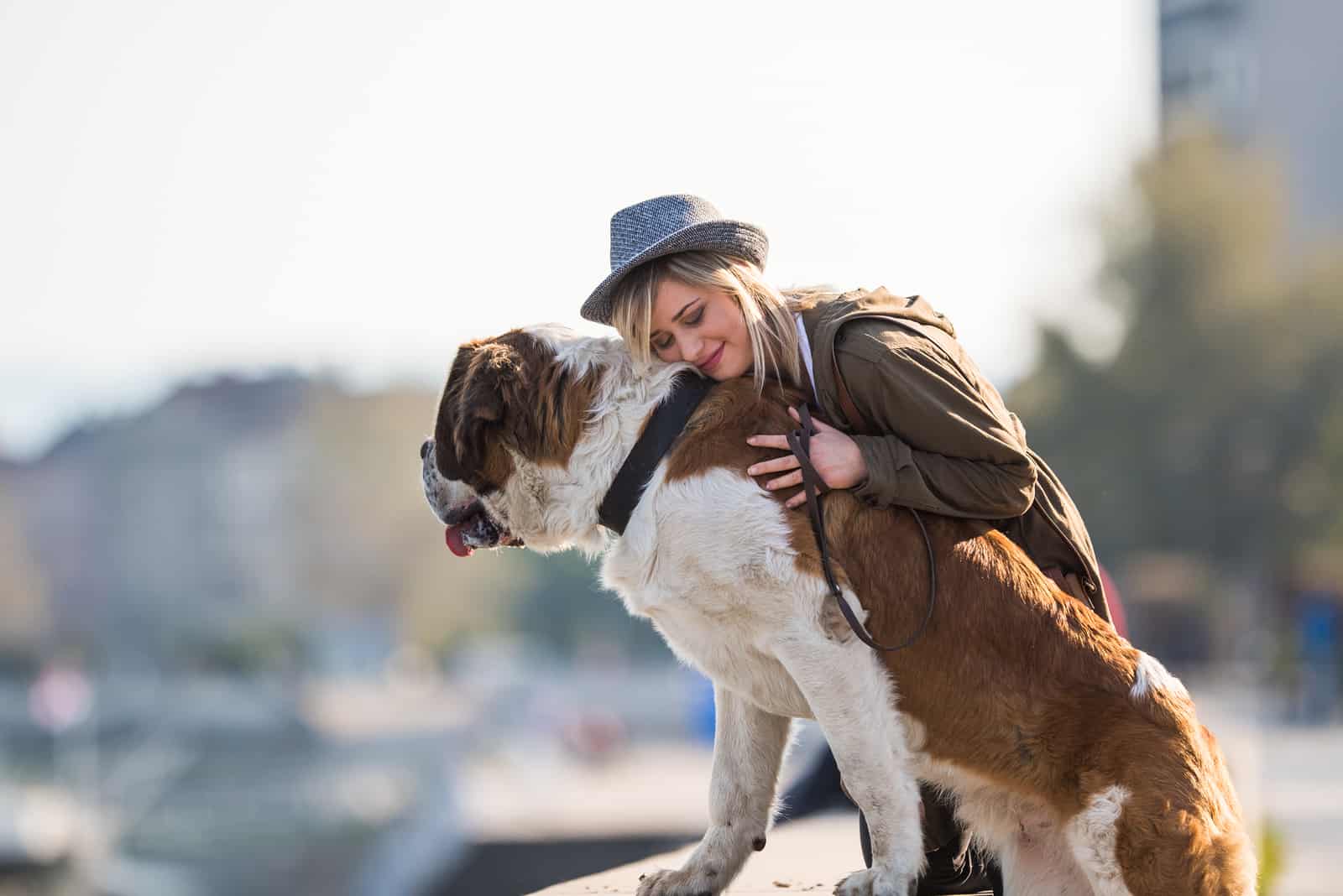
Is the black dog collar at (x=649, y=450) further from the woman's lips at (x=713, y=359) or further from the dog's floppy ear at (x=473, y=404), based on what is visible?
the dog's floppy ear at (x=473, y=404)

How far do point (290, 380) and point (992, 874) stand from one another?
13215 centimetres

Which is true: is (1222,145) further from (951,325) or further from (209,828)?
(209,828)

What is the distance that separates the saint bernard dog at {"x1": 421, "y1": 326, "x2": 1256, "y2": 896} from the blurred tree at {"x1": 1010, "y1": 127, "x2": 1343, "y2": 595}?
149ft

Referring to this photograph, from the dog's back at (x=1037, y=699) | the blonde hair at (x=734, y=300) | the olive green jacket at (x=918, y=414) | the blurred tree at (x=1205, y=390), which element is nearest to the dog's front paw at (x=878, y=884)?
the dog's back at (x=1037, y=699)

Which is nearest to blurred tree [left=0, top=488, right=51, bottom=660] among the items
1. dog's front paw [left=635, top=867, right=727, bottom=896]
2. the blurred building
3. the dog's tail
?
the blurred building

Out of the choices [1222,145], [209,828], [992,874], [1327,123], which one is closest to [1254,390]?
[1222,145]

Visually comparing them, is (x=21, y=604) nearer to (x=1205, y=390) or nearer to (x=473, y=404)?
(x=1205, y=390)

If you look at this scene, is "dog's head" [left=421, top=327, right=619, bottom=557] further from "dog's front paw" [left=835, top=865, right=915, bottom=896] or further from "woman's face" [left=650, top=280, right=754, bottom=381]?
"dog's front paw" [left=835, top=865, right=915, bottom=896]

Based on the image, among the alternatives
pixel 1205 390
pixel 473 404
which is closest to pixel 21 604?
pixel 1205 390

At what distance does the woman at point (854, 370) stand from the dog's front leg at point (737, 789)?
1.21 ft

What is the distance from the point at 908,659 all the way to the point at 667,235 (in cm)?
138

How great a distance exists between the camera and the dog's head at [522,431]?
4488 millimetres

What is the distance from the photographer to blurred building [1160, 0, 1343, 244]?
190 ft

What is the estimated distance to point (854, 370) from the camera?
4238 mm
